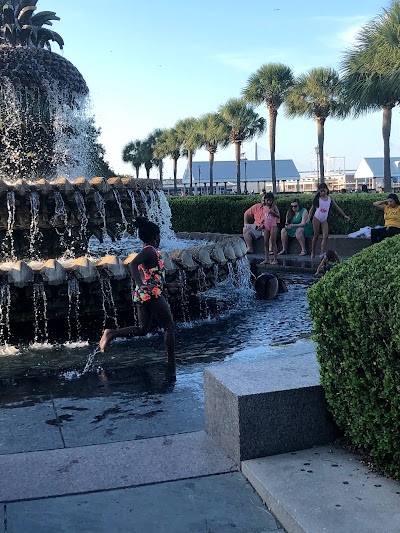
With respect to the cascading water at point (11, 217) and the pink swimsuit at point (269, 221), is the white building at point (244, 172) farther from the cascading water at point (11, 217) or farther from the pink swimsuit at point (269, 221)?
the cascading water at point (11, 217)

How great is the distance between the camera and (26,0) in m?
16.1

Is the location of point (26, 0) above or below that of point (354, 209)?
above

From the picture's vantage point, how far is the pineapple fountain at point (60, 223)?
6.98 m

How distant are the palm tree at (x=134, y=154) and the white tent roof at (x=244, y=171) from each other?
17376mm

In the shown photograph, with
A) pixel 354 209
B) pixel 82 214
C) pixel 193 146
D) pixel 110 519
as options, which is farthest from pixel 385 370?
pixel 193 146

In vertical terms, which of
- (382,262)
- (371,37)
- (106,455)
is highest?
(371,37)

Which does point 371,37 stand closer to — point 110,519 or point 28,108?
point 28,108

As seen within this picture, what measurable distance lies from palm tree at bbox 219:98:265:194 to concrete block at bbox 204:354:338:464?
68.3 metres

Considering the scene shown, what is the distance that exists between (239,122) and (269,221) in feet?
198

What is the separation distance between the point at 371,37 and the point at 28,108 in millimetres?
23604

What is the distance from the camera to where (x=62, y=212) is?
7930 millimetres

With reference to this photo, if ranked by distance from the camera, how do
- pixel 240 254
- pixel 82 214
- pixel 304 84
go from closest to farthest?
Answer: pixel 82 214 < pixel 240 254 < pixel 304 84

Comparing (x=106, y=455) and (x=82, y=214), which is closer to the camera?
(x=106, y=455)

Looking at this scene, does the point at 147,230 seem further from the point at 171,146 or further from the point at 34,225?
the point at 171,146
